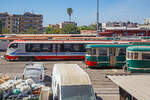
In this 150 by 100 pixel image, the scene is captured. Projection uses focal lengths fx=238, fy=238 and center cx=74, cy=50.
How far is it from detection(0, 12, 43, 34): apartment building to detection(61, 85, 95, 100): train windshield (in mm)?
124327

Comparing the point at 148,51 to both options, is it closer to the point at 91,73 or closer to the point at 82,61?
the point at 91,73

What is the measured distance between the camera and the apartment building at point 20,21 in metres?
133

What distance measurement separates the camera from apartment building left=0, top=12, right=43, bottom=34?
132875 millimetres

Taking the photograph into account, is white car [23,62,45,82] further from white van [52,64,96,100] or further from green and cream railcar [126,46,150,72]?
green and cream railcar [126,46,150,72]

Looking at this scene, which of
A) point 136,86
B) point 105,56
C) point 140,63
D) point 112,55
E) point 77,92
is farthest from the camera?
point 112,55

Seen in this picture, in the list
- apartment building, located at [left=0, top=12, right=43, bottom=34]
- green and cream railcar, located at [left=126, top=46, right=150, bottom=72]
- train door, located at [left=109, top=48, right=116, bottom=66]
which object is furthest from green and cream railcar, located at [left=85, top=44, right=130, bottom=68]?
apartment building, located at [left=0, top=12, right=43, bottom=34]

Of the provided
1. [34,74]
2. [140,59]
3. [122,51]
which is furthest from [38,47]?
[34,74]

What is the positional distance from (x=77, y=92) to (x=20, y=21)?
131060 mm

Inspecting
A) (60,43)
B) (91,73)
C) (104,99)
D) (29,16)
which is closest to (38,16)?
(29,16)

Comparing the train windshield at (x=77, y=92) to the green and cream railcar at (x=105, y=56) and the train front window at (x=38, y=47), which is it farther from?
the train front window at (x=38, y=47)

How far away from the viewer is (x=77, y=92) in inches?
389

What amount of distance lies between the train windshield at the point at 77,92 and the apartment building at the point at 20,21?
124 meters

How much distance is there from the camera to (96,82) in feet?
Result: 64.2

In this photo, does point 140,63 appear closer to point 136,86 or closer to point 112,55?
point 112,55
